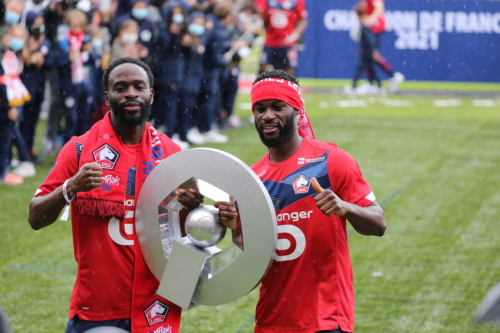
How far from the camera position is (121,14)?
13.4 metres

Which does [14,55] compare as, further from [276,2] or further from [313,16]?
[313,16]

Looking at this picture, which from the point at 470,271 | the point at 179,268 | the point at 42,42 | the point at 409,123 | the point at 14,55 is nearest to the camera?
the point at 179,268

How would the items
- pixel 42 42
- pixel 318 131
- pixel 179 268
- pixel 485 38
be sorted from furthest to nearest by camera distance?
1. pixel 485 38
2. pixel 318 131
3. pixel 42 42
4. pixel 179 268

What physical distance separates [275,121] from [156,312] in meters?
1.06

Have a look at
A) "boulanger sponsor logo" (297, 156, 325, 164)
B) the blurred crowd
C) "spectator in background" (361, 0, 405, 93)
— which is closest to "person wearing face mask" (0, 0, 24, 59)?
the blurred crowd

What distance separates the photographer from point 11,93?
404 inches

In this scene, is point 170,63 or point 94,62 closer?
point 94,62

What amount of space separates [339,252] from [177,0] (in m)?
10.0

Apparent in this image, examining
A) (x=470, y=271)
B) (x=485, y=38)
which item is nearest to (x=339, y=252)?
(x=470, y=271)

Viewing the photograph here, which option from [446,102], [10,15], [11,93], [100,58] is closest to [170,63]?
[100,58]

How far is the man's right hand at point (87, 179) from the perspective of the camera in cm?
346

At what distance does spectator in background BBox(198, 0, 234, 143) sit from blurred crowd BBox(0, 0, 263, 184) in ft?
0.06

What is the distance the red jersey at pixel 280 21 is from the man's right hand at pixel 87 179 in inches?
526

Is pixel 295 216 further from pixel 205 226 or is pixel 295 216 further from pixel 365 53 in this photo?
pixel 365 53
